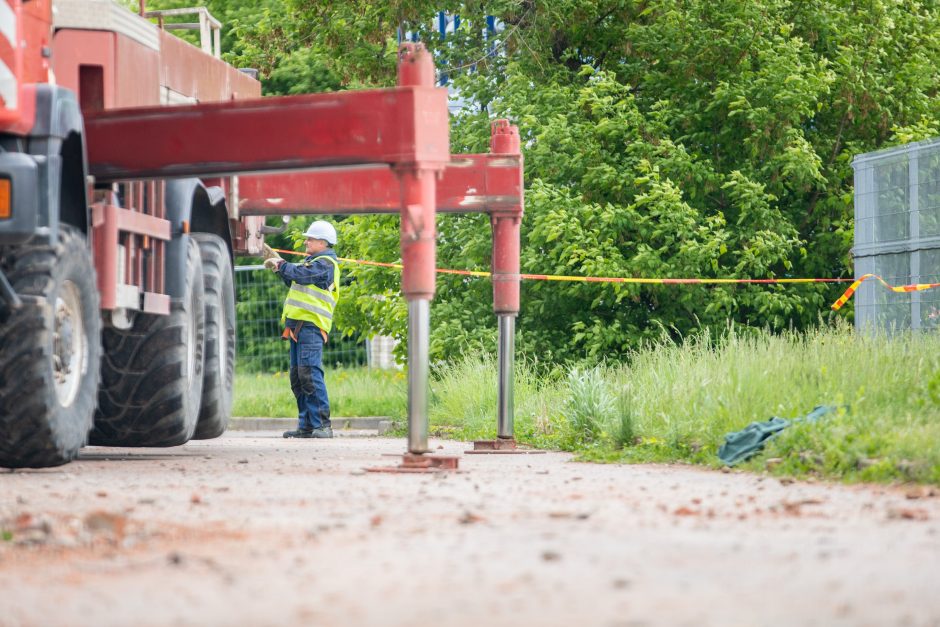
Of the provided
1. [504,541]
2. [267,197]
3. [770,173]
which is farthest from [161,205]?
[770,173]

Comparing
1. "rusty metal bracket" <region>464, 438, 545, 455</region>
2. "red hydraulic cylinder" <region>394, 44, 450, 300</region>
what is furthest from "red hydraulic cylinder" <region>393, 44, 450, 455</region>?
"rusty metal bracket" <region>464, 438, 545, 455</region>

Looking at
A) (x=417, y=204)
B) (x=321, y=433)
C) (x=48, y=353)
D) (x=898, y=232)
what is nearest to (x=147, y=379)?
(x=48, y=353)

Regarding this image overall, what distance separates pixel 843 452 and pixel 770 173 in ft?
34.2

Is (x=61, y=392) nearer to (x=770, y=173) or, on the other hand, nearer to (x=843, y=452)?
(x=843, y=452)

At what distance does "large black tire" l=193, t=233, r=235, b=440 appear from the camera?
11625 mm

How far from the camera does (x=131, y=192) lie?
1008 centimetres

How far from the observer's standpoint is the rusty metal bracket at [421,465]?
9062 mm

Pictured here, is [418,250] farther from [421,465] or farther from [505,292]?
[505,292]

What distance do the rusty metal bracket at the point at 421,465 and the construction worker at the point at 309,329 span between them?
565 cm

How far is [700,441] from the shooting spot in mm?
10086

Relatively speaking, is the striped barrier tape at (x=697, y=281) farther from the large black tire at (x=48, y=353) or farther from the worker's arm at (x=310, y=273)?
the large black tire at (x=48, y=353)

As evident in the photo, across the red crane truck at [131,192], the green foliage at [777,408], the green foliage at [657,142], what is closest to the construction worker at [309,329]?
the green foliage at [777,408]

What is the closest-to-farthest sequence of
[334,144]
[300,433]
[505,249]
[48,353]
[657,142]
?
[48,353]
[334,144]
[505,249]
[300,433]
[657,142]

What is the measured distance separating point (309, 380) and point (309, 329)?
1.58 ft
